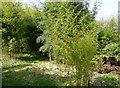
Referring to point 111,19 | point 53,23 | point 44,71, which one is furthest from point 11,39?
point 111,19

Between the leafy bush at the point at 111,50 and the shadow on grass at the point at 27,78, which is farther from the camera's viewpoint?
the leafy bush at the point at 111,50

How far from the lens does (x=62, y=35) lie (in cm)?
538

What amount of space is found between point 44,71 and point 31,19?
424cm

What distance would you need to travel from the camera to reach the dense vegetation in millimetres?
5113

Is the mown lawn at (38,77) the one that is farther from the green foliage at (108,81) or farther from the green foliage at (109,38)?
the green foliage at (109,38)

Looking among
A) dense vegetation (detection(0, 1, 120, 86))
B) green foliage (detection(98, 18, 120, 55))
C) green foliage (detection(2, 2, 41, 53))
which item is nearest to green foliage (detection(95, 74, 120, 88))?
dense vegetation (detection(0, 1, 120, 86))

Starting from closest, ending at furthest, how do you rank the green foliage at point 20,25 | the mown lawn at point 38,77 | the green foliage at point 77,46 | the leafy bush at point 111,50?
1. the green foliage at point 77,46
2. the mown lawn at point 38,77
3. the leafy bush at point 111,50
4. the green foliage at point 20,25

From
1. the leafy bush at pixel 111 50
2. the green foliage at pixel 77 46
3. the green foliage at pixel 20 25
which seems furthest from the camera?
the green foliage at pixel 20 25

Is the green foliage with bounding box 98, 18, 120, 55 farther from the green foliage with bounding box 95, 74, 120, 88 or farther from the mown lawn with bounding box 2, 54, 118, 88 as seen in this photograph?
the mown lawn with bounding box 2, 54, 118, 88

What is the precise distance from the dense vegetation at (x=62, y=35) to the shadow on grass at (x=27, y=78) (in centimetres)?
57

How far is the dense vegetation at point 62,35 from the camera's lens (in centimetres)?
511

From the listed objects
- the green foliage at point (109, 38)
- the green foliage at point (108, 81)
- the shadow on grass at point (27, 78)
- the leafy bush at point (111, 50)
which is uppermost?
the green foliage at point (109, 38)

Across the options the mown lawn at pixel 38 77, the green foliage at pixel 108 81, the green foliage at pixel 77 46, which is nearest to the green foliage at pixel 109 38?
the green foliage at pixel 108 81

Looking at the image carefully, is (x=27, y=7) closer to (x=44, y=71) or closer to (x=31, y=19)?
(x=31, y=19)
